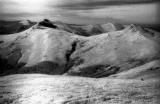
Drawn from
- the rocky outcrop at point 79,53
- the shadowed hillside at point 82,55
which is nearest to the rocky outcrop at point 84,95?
the shadowed hillside at point 82,55

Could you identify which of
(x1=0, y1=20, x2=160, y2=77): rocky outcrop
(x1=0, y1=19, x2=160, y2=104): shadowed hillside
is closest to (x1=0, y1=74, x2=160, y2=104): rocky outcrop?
(x1=0, y1=19, x2=160, y2=104): shadowed hillside

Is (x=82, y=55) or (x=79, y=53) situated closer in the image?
(x=82, y=55)

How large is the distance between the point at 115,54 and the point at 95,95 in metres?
60.0

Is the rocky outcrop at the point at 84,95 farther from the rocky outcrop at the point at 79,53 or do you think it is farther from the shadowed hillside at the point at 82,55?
the rocky outcrop at the point at 79,53

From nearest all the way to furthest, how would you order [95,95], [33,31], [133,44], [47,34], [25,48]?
[95,95]
[133,44]
[25,48]
[47,34]
[33,31]

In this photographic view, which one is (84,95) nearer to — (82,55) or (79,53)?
(82,55)

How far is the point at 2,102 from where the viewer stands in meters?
16.6

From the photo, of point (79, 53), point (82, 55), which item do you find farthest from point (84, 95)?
point (79, 53)

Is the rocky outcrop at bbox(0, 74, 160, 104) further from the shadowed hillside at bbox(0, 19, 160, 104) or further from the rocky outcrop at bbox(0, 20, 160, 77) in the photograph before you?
the rocky outcrop at bbox(0, 20, 160, 77)

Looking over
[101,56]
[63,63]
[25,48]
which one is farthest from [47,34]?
[101,56]

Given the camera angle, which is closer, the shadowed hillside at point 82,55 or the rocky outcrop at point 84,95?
the rocky outcrop at point 84,95

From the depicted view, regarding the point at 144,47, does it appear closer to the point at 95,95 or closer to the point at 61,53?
the point at 61,53

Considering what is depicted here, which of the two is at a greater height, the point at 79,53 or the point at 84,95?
the point at 84,95

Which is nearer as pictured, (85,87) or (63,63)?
(85,87)
